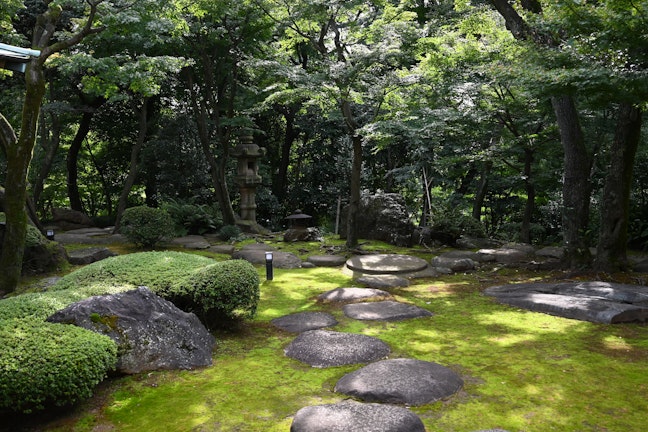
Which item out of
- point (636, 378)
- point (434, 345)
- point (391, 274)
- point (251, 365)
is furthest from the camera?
point (391, 274)

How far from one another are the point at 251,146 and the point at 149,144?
3.59m

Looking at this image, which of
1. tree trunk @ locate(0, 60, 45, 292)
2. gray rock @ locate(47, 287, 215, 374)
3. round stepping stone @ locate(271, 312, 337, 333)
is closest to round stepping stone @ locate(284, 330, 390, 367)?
round stepping stone @ locate(271, 312, 337, 333)

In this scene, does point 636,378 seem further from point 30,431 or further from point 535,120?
point 535,120

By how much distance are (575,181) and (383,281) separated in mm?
3788

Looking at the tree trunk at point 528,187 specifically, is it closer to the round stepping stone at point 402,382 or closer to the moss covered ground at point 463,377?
the moss covered ground at point 463,377

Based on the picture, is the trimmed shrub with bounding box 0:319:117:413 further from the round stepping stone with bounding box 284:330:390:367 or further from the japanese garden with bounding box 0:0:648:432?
the round stepping stone with bounding box 284:330:390:367

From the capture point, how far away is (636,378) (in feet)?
12.1

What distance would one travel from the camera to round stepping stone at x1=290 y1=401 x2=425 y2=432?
2.70 meters

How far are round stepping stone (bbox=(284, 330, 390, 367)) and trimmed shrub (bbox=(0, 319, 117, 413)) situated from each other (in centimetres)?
169

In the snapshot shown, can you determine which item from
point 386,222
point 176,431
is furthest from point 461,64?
point 176,431

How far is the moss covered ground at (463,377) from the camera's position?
3.07 m

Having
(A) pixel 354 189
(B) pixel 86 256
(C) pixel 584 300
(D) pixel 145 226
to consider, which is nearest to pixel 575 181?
(C) pixel 584 300

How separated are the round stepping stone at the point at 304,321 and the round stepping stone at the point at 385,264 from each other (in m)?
3.05

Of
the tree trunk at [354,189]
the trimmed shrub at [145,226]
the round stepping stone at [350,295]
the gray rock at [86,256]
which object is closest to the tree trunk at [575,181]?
the round stepping stone at [350,295]
